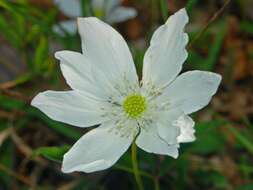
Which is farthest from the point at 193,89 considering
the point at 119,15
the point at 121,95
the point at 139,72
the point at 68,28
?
the point at 68,28

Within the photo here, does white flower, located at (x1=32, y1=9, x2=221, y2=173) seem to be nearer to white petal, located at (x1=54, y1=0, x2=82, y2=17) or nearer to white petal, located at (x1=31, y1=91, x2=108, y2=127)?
white petal, located at (x1=31, y1=91, x2=108, y2=127)

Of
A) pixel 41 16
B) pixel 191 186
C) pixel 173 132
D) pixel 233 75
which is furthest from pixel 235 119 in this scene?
pixel 173 132

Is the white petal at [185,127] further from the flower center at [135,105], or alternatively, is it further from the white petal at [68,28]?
the white petal at [68,28]

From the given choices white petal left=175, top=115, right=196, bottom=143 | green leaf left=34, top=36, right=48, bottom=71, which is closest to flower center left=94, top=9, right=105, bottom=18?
green leaf left=34, top=36, right=48, bottom=71

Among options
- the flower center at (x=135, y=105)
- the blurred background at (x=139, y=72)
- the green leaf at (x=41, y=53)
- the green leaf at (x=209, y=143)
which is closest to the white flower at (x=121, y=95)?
the flower center at (x=135, y=105)

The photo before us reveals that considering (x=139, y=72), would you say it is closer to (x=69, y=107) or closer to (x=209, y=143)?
(x=209, y=143)
